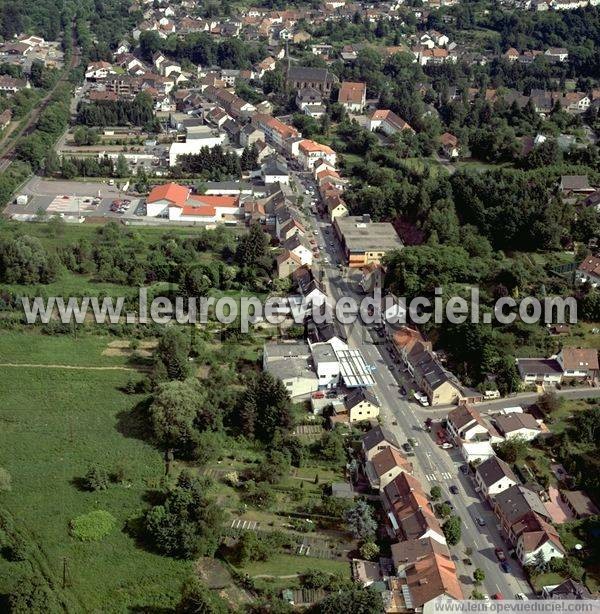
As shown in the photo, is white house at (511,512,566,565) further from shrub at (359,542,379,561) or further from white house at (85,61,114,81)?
white house at (85,61,114,81)

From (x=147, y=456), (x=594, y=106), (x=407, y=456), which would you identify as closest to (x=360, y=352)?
(x=407, y=456)

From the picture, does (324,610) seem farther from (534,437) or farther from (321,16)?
(321,16)

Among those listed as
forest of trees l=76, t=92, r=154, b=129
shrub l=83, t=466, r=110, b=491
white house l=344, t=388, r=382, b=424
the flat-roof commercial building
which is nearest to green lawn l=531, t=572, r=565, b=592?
white house l=344, t=388, r=382, b=424

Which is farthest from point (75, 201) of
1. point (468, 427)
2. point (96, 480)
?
point (468, 427)

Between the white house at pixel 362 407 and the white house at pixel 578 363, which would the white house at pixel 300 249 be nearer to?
the white house at pixel 362 407

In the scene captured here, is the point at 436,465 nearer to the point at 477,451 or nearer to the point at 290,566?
the point at 477,451

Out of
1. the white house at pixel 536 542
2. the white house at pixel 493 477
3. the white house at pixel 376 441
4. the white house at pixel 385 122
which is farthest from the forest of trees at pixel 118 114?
the white house at pixel 536 542
